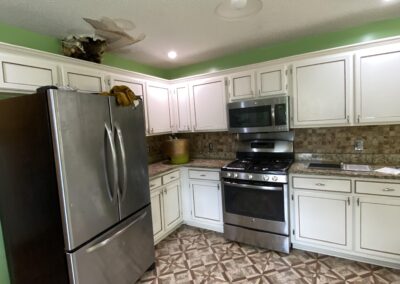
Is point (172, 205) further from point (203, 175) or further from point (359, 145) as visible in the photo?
point (359, 145)

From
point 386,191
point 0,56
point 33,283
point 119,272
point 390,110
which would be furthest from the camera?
point 390,110

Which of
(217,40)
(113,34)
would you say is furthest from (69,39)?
(217,40)

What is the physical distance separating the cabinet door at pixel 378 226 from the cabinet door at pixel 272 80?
1400 mm

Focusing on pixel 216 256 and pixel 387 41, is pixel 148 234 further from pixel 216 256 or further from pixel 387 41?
pixel 387 41

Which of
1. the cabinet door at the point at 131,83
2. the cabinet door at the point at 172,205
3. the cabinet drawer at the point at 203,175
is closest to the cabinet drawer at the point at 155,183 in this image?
the cabinet door at the point at 172,205

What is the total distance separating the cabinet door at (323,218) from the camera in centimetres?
222

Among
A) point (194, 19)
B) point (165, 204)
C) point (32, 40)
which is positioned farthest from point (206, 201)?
point (32, 40)

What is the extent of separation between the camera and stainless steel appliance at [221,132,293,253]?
95.1 inches

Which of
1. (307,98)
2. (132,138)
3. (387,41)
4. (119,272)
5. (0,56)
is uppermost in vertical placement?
(387,41)

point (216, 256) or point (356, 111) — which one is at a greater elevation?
point (356, 111)

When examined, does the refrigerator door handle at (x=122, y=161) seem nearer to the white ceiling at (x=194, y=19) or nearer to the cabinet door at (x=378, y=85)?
the white ceiling at (x=194, y=19)

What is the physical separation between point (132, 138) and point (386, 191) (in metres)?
2.37

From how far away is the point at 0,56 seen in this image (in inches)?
61.0

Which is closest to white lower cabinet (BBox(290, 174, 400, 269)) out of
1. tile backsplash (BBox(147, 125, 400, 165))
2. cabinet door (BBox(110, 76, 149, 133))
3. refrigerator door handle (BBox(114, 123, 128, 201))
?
tile backsplash (BBox(147, 125, 400, 165))
